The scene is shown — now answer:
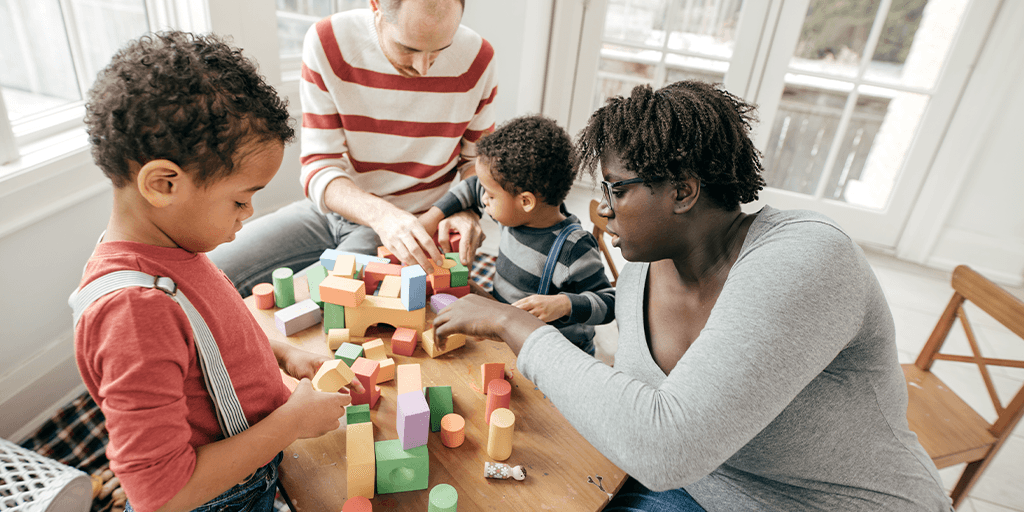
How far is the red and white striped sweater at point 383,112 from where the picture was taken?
5.03 feet

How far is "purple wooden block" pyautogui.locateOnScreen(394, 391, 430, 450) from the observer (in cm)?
79

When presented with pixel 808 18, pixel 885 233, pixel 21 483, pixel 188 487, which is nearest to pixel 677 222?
pixel 188 487

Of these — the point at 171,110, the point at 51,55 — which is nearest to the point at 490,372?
the point at 171,110

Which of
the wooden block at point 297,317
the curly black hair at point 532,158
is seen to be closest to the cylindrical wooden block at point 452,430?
the wooden block at point 297,317

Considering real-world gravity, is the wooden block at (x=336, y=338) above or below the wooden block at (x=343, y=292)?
below

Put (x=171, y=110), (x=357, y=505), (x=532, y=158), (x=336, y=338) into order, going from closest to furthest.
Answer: (x=171, y=110), (x=357, y=505), (x=336, y=338), (x=532, y=158)

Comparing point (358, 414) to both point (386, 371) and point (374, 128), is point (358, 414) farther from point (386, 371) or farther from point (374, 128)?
point (374, 128)

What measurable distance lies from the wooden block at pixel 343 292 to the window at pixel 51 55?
3.81 ft

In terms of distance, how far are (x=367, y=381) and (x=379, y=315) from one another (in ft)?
0.65

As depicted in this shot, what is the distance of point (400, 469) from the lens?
2.56 feet

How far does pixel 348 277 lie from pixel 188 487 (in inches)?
20.6

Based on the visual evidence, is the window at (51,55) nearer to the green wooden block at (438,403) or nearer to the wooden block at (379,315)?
the wooden block at (379,315)

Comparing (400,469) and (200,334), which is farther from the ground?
(200,334)

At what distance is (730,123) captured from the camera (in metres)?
0.84
